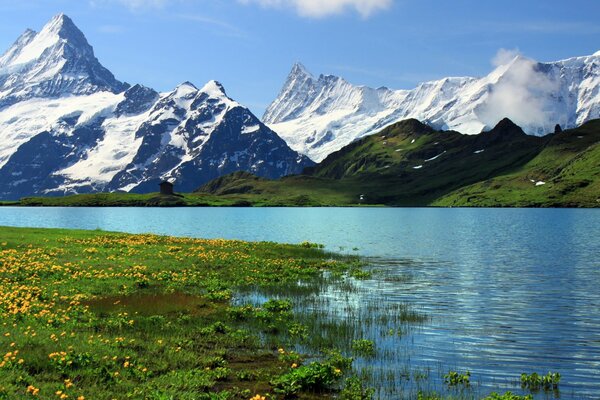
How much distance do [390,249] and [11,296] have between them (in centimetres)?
6306

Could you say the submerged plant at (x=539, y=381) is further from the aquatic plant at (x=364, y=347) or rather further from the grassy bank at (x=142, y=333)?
the grassy bank at (x=142, y=333)

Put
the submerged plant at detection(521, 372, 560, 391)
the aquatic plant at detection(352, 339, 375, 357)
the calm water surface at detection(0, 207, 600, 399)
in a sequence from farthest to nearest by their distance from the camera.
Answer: the aquatic plant at detection(352, 339, 375, 357)
the calm water surface at detection(0, 207, 600, 399)
the submerged plant at detection(521, 372, 560, 391)

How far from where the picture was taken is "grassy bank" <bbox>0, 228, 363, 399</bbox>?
18.6 meters

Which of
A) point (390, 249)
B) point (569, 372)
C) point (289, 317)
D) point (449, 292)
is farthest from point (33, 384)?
point (390, 249)

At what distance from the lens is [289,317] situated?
3259 cm

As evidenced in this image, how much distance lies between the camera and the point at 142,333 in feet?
84.4

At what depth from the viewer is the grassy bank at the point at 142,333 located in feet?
61.1

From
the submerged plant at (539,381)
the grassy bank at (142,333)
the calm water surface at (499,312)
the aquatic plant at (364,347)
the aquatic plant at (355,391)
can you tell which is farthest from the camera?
the aquatic plant at (364,347)

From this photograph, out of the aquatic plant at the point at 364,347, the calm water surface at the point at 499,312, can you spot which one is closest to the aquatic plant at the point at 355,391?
the calm water surface at the point at 499,312

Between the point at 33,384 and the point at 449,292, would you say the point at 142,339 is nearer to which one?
the point at 33,384

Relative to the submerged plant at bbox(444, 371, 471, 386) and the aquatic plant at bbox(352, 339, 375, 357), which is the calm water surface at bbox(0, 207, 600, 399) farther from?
the aquatic plant at bbox(352, 339, 375, 357)

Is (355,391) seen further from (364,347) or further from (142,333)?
(142,333)

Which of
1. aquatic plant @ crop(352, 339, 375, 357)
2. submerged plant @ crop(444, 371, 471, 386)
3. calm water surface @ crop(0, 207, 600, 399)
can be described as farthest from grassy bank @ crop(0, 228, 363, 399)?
calm water surface @ crop(0, 207, 600, 399)

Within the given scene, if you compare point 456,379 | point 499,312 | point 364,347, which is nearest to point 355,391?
point 456,379
